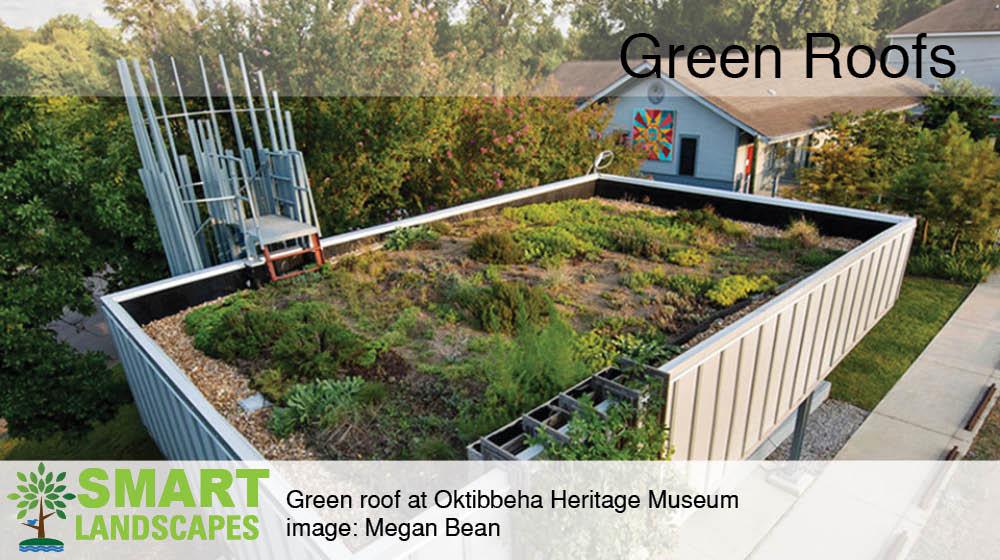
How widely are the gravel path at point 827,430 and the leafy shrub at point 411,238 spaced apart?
5269 mm

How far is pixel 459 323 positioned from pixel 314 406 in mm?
1879

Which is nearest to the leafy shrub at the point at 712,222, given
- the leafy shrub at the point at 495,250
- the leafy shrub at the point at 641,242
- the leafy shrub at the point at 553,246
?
the leafy shrub at the point at 641,242

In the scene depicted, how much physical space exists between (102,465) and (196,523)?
3091mm

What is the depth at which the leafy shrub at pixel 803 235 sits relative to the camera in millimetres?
7801

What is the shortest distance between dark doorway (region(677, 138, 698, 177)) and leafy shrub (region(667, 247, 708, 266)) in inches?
497

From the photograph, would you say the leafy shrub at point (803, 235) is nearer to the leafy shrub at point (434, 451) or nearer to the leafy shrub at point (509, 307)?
the leafy shrub at point (509, 307)

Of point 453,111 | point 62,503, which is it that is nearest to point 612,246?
point 453,111

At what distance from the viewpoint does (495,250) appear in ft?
24.9

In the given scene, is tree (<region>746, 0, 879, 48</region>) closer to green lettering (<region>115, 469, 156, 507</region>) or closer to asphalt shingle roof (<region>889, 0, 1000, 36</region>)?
asphalt shingle roof (<region>889, 0, 1000, 36</region>)

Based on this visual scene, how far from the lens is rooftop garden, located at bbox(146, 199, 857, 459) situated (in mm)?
4301

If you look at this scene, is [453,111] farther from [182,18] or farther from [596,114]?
[182,18]

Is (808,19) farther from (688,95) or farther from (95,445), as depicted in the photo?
(95,445)

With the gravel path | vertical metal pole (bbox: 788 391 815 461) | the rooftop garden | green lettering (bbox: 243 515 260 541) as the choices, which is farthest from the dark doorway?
green lettering (bbox: 243 515 260 541)

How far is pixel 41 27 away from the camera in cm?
5025
